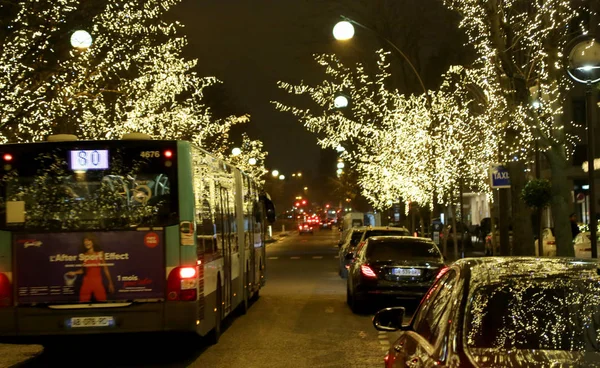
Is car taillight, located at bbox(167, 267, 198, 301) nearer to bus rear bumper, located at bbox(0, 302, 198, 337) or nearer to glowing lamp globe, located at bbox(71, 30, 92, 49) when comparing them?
bus rear bumper, located at bbox(0, 302, 198, 337)

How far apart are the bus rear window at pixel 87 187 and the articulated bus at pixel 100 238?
13 mm

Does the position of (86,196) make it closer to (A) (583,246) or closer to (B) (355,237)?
(A) (583,246)

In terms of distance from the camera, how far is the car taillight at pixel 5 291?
11.0 meters

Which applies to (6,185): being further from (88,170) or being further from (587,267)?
(587,267)

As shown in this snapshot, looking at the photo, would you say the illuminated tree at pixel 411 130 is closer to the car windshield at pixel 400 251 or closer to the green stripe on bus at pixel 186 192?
the car windshield at pixel 400 251

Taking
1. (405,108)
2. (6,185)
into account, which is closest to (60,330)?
(6,185)

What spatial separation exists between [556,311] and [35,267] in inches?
310

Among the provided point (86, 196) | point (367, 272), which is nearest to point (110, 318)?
point (86, 196)

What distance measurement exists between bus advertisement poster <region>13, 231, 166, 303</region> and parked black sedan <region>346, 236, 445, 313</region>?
6.73 metres

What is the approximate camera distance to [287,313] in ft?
57.7

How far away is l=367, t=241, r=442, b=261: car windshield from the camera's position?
688 inches

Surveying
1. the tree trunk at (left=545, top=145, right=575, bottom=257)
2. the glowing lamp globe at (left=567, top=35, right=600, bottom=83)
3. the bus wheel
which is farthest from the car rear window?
the bus wheel

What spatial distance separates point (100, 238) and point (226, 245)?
156 inches

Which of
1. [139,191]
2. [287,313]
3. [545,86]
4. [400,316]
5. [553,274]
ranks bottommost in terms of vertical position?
[287,313]
